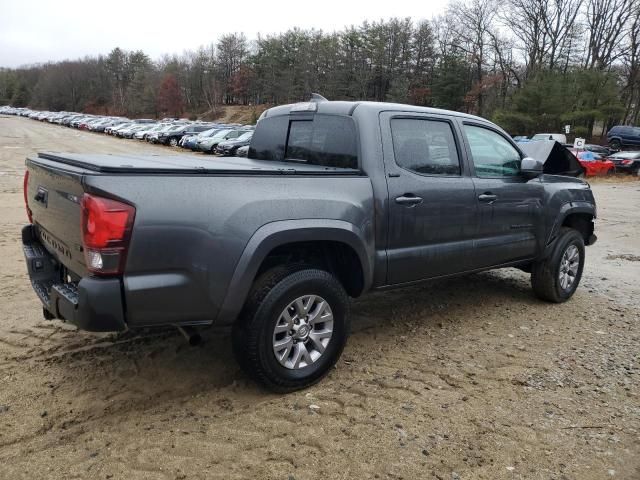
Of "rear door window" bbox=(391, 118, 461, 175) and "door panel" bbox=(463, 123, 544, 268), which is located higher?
"rear door window" bbox=(391, 118, 461, 175)

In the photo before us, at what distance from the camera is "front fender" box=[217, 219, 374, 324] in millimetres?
3000

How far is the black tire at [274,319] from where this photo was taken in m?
3.16

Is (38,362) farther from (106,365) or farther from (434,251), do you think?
(434,251)

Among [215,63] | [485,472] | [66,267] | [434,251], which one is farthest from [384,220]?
[215,63]

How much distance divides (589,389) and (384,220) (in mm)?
1870

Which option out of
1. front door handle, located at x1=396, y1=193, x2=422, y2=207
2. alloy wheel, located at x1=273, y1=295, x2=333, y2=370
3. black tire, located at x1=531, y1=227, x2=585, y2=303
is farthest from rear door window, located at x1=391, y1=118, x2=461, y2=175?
black tire, located at x1=531, y1=227, x2=585, y2=303

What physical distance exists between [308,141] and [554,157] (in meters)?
3.44

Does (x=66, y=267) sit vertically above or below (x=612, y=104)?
below

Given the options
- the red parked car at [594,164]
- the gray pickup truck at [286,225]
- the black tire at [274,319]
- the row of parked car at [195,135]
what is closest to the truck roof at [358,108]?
the gray pickup truck at [286,225]

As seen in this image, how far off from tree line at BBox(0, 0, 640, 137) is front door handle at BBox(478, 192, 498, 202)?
38.7 metres

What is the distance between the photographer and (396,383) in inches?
143

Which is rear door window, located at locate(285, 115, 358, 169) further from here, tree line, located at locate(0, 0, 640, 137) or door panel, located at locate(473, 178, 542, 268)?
tree line, located at locate(0, 0, 640, 137)

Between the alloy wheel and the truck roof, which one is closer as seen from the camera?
the alloy wheel

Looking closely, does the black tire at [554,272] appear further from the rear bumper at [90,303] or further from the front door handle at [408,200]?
the rear bumper at [90,303]
